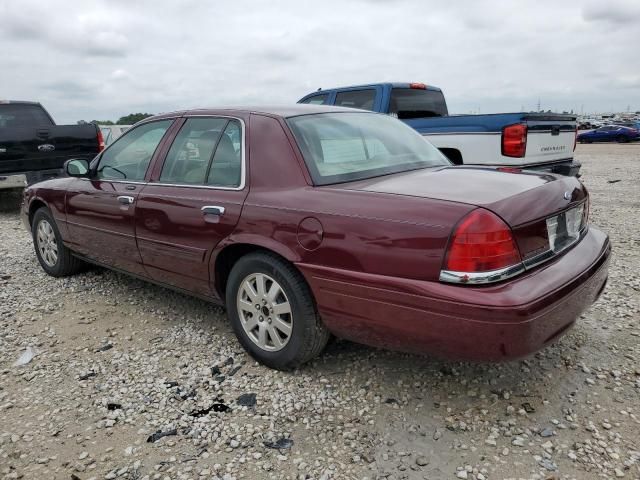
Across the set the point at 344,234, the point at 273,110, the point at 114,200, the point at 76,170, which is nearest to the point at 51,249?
the point at 76,170

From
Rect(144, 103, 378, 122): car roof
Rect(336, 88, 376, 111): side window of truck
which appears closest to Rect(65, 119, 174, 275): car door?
Rect(144, 103, 378, 122): car roof

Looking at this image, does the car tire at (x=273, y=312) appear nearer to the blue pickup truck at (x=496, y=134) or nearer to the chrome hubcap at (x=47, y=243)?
the chrome hubcap at (x=47, y=243)

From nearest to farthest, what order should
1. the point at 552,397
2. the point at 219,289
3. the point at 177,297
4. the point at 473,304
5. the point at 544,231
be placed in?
the point at 473,304 < the point at 544,231 < the point at 552,397 < the point at 219,289 < the point at 177,297

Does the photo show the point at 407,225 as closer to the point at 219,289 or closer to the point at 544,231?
the point at 544,231

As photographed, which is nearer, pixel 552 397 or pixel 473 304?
pixel 473 304

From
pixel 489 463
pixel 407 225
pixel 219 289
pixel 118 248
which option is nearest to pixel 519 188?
pixel 407 225

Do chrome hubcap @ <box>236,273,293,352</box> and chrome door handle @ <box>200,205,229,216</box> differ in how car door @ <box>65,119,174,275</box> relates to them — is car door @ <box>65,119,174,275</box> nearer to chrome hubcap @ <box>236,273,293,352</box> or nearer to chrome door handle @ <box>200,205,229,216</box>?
chrome door handle @ <box>200,205,229,216</box>

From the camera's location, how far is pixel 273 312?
310cm

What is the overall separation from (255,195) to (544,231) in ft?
5.22

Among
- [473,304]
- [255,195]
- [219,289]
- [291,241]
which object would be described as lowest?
[219,289]

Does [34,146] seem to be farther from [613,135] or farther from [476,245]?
[613,135]

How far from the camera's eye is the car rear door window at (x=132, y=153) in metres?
4.01

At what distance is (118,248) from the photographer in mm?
4160

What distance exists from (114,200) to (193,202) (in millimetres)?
1023
